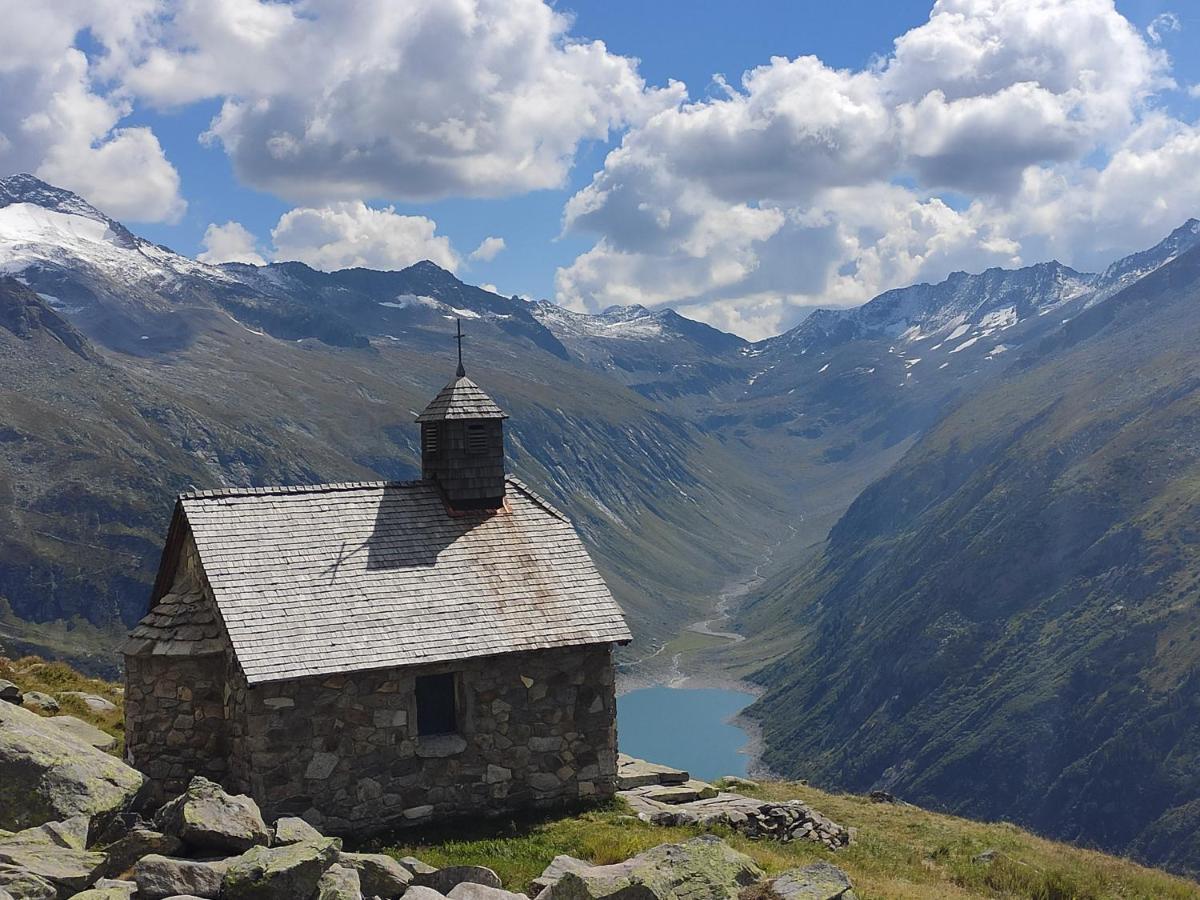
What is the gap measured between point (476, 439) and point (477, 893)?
18.4 m

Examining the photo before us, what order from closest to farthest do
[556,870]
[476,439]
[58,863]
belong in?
[58,863]
[556,870]
[476,439]

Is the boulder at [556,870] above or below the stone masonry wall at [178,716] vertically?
below

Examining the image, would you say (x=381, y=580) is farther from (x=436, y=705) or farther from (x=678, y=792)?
(x=678, y=792)

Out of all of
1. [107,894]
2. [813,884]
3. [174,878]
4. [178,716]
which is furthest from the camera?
[178,716]

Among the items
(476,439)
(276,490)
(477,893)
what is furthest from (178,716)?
(477,893)

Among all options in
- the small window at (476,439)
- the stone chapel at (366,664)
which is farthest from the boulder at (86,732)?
the small window at (476,439)

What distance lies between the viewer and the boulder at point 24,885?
1572 centimetres

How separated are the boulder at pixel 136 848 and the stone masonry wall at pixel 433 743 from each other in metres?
7.52

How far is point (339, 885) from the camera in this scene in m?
17.1

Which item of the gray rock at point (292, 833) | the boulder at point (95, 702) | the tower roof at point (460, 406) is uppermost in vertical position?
the tower roof at point (460, 406)

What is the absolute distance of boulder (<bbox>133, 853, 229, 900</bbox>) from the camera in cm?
1658

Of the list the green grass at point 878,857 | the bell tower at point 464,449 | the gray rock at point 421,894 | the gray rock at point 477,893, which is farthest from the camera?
the bell tower at point 464,449

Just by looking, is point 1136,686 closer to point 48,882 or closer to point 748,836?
point 748,836

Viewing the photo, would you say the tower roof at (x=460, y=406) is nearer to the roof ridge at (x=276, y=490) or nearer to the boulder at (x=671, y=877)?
the roof ridge at (x=276, y=490)
